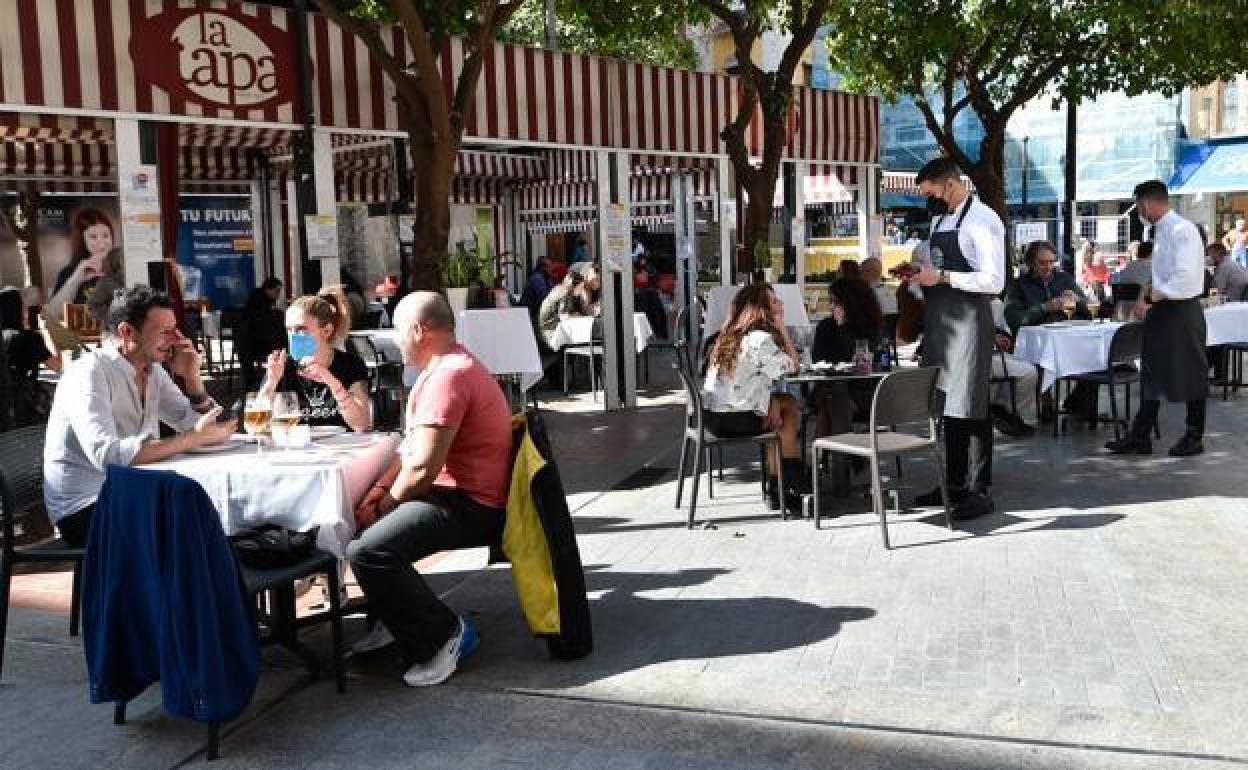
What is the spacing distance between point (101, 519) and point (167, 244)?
529 cm

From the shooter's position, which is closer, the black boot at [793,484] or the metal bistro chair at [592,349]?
the black boot at [793,484]

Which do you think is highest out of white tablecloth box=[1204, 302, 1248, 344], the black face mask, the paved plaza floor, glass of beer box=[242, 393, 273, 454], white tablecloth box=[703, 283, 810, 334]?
the black face mask

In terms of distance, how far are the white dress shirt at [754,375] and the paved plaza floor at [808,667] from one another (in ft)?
2.20

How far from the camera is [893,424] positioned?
594 centimetres

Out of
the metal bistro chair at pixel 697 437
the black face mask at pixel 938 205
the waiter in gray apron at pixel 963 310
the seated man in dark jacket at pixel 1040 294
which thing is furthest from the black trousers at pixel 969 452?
the seated man in dark jacket at pixel 1040 294

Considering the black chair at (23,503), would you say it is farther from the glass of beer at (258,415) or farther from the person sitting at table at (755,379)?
the person sitting at table at (755,379)

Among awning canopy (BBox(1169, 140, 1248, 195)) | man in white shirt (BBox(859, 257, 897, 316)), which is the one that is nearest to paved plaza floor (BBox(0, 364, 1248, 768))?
man in white shirt (BBox(859, 257, 897, 316))

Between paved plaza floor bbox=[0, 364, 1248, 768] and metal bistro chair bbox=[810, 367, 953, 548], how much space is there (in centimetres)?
28

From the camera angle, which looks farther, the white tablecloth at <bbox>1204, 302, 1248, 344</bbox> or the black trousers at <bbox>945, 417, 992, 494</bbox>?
the white tablecloth at <bbox>1204, 302, 1248, 344</bbox>

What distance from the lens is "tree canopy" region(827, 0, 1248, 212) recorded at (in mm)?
15250

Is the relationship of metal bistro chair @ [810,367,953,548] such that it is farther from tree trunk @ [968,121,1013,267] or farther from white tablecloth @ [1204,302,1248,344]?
tree trunk @ [968,121,1013,267]

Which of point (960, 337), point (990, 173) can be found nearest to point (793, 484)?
point (960, 337)

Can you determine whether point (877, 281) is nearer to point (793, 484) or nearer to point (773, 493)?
point (773, 493)

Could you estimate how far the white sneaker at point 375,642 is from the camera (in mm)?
4402
